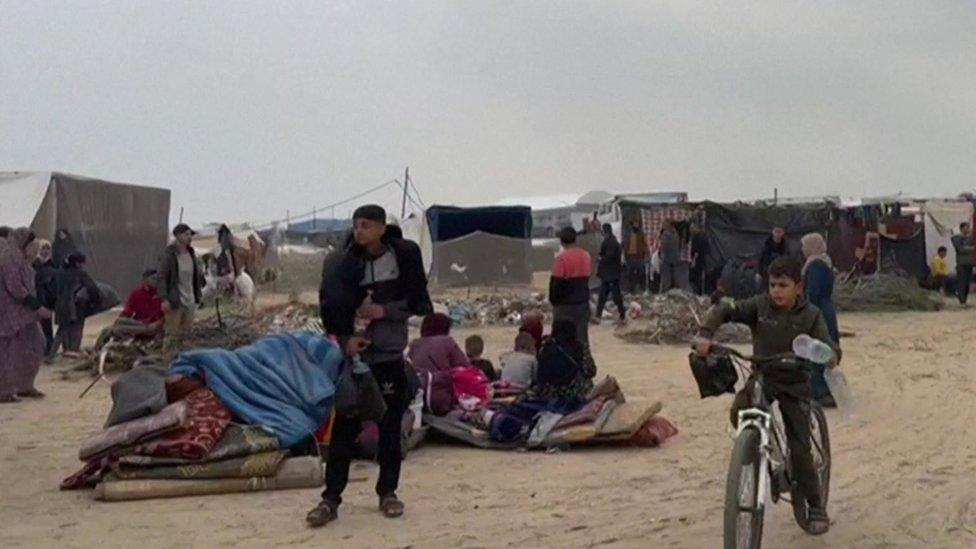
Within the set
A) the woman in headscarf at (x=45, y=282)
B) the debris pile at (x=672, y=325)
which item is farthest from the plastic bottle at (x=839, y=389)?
the woman in headscarf at (x=45, y=282)

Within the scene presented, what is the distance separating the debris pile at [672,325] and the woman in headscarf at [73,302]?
7.18 metres

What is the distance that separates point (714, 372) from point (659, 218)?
68.3 feet

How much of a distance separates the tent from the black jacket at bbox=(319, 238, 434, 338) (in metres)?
14.6

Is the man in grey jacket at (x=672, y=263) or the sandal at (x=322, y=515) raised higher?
the man in grey jacket at (x=672, y=263)

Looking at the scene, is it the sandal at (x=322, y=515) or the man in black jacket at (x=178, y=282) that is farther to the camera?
the man in black jacket at (x=178, y=282)

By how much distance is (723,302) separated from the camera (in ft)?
20.3

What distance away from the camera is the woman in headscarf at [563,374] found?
940 centimetres

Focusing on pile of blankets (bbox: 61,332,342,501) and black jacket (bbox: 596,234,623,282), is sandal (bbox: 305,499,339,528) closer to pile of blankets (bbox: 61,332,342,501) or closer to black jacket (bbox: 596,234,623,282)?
pile of blankets (bbox: 61,332,342,501)

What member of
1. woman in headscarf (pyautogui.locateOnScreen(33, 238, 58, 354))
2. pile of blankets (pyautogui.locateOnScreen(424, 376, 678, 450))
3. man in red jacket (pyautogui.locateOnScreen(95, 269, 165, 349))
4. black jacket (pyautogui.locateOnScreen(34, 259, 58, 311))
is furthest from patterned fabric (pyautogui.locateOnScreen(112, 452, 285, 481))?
black jacket (pyautogui.locateOnScreen(34, 259, 58, 311))

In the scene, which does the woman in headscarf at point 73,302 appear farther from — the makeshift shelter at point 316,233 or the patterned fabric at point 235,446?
the makeshift shelter at point 316,233

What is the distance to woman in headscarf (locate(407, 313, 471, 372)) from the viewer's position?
9914 millimetres

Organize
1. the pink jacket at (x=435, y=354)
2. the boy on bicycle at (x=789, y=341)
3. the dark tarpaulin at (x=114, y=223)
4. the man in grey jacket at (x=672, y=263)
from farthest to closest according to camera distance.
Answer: the man in grey jacket at (x=672, y=263), the dark tarpaulin at (x=114, y=223), the pink jacket at (x=435, y=354), the boy on bicycle at (x=789, y=341)

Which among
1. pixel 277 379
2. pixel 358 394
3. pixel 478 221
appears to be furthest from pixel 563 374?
pixel 478 221

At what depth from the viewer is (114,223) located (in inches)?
921
